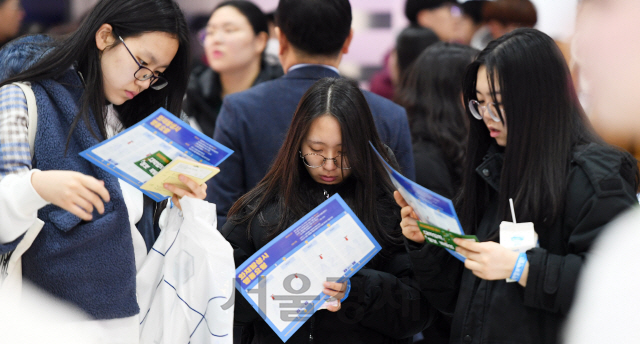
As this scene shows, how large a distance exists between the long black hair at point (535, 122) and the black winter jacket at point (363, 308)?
Answer: 16.8 inches

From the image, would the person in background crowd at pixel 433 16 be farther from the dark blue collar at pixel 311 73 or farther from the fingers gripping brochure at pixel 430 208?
the fingers gripping brochure at pixel 430 208

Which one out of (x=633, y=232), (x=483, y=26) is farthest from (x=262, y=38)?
(x=633, y=232)

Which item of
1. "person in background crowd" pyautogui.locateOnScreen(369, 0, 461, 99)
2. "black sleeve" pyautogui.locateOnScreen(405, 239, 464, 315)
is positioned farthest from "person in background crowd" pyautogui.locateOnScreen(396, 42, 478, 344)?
"person in background crowd" pyautogui.locateOnScreen(369, 0, 461, 99)

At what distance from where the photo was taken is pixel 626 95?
1.22 m

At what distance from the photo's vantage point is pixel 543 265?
1771 millimetres

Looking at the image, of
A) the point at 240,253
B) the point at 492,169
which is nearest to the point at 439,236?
the point at 492,169

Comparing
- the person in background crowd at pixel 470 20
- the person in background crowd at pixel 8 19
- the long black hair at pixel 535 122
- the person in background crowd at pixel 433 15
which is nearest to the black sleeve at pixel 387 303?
the long black hair at pixel 535 122

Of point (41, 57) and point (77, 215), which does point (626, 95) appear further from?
point (41, 57)

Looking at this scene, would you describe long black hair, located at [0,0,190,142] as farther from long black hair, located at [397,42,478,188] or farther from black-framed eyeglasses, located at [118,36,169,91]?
long black hair, located at [397,42,478,188]

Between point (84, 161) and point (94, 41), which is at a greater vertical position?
point (94, 41)

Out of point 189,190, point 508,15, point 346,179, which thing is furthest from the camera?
point 508,15

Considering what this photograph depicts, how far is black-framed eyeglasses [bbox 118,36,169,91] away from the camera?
2.05m

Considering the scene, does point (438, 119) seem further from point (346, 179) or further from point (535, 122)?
point (535, 122)

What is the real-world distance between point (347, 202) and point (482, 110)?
553 mm
